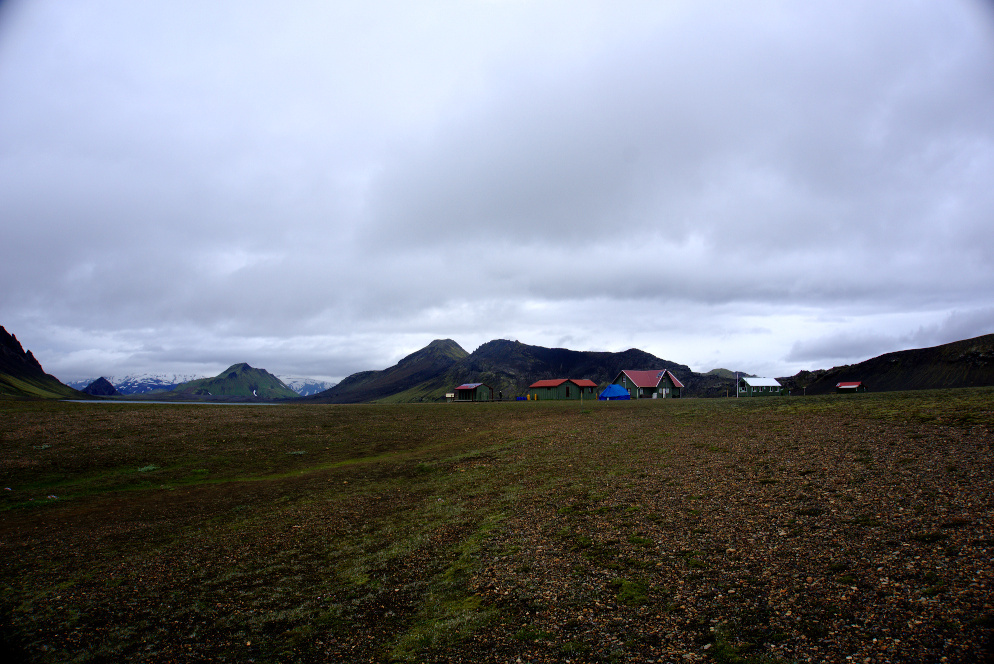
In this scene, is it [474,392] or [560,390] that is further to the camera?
[474,392]

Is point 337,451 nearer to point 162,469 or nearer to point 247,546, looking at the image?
point 162,469

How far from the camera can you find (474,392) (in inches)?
5851

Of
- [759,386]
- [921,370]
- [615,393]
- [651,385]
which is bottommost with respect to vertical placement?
[615,393]

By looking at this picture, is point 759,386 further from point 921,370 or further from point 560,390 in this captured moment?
point 560,390

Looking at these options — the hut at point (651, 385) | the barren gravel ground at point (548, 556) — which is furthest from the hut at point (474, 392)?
the barren gravel ground at point (548, 556)

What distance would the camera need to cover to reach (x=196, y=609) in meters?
12.4

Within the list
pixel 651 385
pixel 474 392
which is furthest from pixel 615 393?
pixel 474 392

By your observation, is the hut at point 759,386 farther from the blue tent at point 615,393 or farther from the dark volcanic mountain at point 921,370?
the blue tent at point 615,393

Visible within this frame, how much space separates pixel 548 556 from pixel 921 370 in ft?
540

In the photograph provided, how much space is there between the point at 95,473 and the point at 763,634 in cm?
3948

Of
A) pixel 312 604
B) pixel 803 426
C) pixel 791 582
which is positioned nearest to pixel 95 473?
pixel 312 604

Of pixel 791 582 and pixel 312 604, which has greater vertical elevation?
pixel 791 582

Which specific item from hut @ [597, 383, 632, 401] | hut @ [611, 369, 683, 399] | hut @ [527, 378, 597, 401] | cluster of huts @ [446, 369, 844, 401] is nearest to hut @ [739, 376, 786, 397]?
cluster of huts @ [446, 369, 844, 401]

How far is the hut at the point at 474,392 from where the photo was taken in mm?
148000
